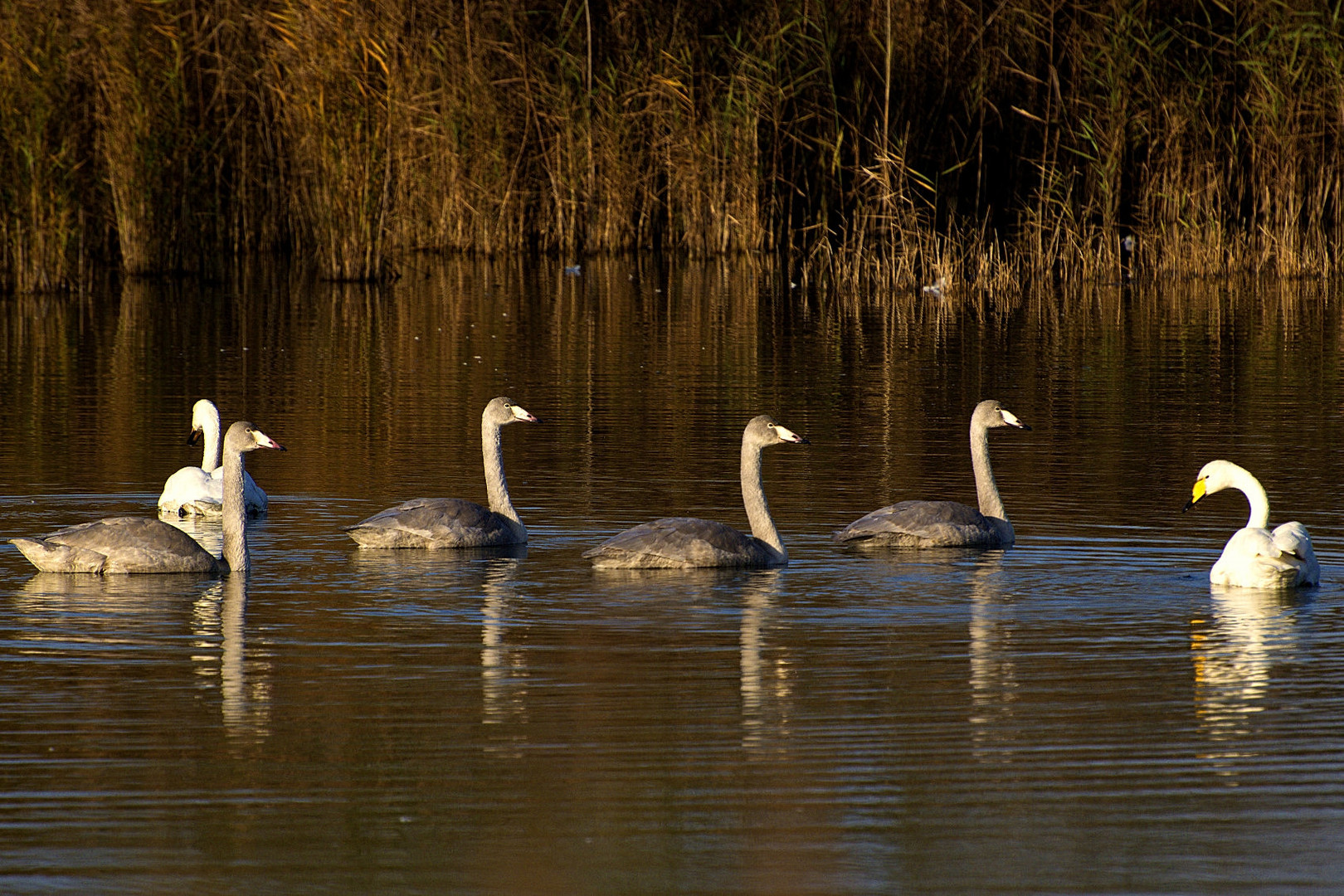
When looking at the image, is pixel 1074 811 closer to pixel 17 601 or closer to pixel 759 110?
pixel 17 601

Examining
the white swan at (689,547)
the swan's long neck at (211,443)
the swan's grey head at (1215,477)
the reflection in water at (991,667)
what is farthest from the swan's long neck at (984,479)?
the swan's long neck at (211,443)

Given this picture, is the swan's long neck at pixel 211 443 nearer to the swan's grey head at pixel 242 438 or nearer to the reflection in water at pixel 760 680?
the swan's grey head at pixel 242 438

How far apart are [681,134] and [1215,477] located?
1862cm

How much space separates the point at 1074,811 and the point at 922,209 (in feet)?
71.8

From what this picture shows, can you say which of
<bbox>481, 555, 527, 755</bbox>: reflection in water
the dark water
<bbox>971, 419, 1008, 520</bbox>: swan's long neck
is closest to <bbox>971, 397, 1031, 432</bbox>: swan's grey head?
<bbox>971, 419, 1008, 520</bbox>: swan's long neck

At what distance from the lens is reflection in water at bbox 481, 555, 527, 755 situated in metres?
6.87

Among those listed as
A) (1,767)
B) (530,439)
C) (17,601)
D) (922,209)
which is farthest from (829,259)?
(1,767)

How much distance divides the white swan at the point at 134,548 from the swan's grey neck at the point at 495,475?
1.58 m

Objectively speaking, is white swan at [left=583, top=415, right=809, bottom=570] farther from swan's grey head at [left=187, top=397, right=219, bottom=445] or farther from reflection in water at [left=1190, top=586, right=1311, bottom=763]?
swan's grey head at [left=187, top=397, right=219, bottom=445]

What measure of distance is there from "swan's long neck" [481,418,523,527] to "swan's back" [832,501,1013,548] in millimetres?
1853

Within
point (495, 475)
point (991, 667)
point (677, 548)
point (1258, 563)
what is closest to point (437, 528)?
point (495, 475)

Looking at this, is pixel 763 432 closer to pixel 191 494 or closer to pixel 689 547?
pixel 689 547

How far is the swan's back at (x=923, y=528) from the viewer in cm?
1051

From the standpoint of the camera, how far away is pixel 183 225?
1080 inches
